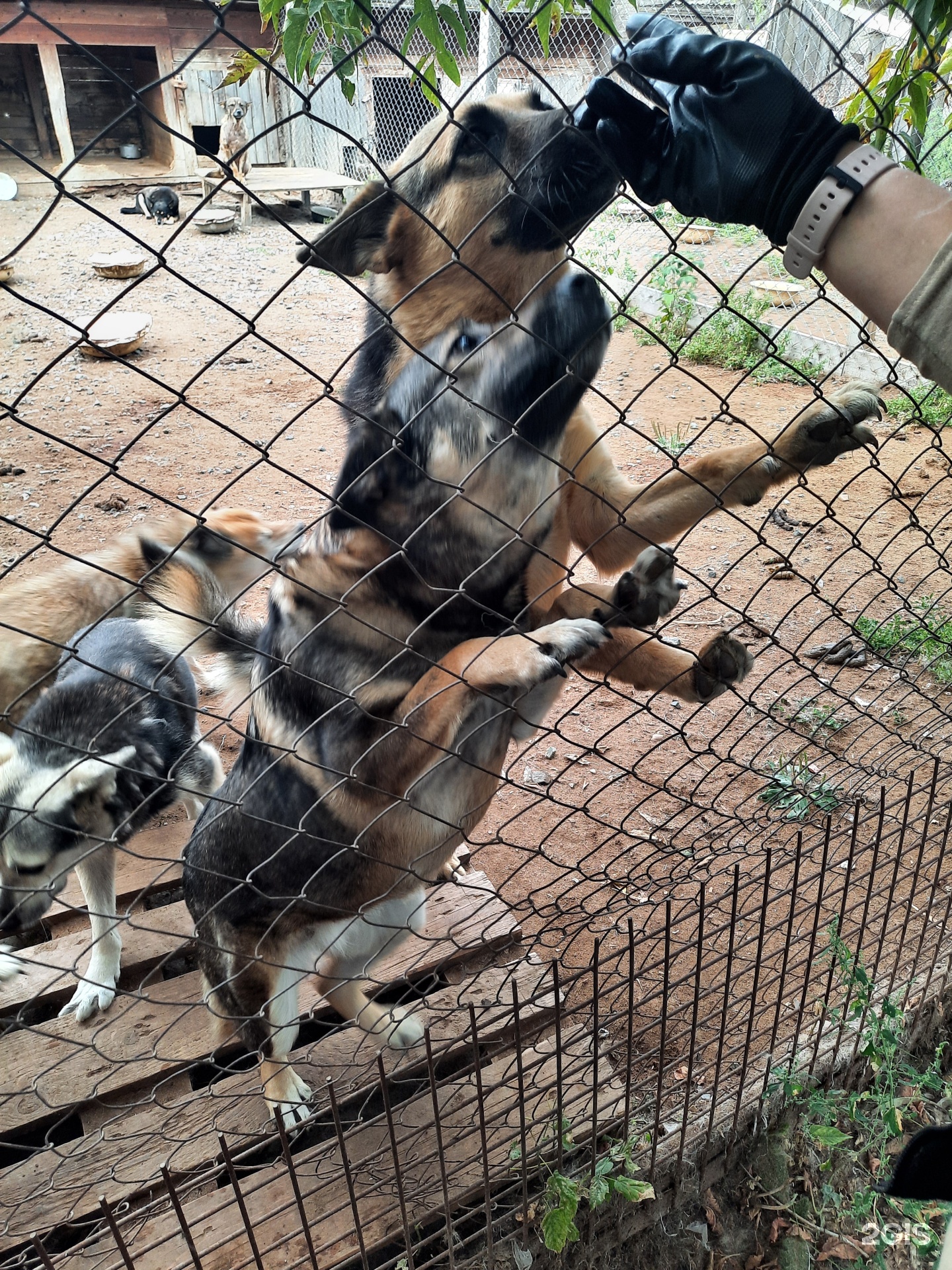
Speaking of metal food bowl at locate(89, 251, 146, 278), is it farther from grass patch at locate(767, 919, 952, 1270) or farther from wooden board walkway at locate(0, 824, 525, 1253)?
grass patch at locate(767, 919, 952, 1270)

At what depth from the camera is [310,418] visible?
7.13 meters

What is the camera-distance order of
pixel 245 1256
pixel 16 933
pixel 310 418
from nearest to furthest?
pixel 245 1256 < pixel 16 933 < pixel 310 418

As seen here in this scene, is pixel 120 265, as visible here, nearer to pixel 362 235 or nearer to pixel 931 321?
pixel 362 235

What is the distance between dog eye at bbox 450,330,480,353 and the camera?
2.25 m

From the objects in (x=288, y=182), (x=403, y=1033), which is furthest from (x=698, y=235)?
(x=403, y=1033)

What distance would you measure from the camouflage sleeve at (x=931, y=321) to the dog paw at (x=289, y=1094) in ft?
8.11

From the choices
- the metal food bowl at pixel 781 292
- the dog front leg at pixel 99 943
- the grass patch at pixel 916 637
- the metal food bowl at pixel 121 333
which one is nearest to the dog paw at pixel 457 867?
the dog front leg at pixel 99 943

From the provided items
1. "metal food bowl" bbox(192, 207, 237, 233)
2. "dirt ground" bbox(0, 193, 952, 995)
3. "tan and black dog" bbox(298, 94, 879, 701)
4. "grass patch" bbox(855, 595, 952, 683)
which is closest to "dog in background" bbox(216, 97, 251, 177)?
"metal food bowl" bbox(192, 207, 237, 233)

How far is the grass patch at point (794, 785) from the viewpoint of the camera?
337 centimetres

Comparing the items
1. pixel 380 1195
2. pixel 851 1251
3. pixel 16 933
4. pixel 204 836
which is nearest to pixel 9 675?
pixel 16 933

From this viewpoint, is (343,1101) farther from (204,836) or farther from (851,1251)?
(851,1251)

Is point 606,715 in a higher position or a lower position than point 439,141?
lower

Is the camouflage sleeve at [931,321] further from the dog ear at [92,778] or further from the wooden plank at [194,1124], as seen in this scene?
the dog ear at [92,778]

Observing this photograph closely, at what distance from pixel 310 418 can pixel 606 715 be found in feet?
13.4
